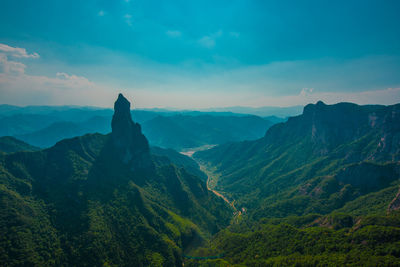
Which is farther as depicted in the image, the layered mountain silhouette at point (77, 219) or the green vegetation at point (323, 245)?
the layered mountain silhouette at point (77, 219)

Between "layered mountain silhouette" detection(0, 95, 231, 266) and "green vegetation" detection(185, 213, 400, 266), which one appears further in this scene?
"layered mountain silhouette" detection(0, 95, 231, 266)

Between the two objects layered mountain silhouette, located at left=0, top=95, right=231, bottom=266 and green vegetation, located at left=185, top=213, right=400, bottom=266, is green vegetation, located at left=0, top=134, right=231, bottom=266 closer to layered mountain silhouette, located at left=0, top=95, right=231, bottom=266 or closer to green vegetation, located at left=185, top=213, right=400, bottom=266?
layered mountain silhouette, located at left=0, top=95, right=231, bottom=266

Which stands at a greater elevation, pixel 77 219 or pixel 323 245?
pixel 323 245

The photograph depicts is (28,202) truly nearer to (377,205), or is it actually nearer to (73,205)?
(73,205)

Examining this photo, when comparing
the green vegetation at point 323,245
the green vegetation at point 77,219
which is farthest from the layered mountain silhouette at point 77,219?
the green vegetation at point 323,245

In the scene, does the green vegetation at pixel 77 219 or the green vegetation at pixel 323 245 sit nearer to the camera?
the green vegetation at pixel 323 245

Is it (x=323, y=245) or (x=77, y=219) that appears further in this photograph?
(x=77, y=219)

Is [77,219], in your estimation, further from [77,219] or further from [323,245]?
[323,245]

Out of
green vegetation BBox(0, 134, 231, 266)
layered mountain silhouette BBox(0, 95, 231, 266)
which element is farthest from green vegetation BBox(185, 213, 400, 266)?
layered mountain silhouette BBox(0, 95, 231, 266)

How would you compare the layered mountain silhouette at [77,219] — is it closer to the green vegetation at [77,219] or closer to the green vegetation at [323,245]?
the green vegetation at [77,219]

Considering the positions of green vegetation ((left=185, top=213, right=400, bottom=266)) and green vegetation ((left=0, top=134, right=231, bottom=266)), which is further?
green vegetation ((left=0, top=134, right=231, bottom=266))

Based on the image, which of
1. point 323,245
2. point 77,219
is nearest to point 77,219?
point 77,219
